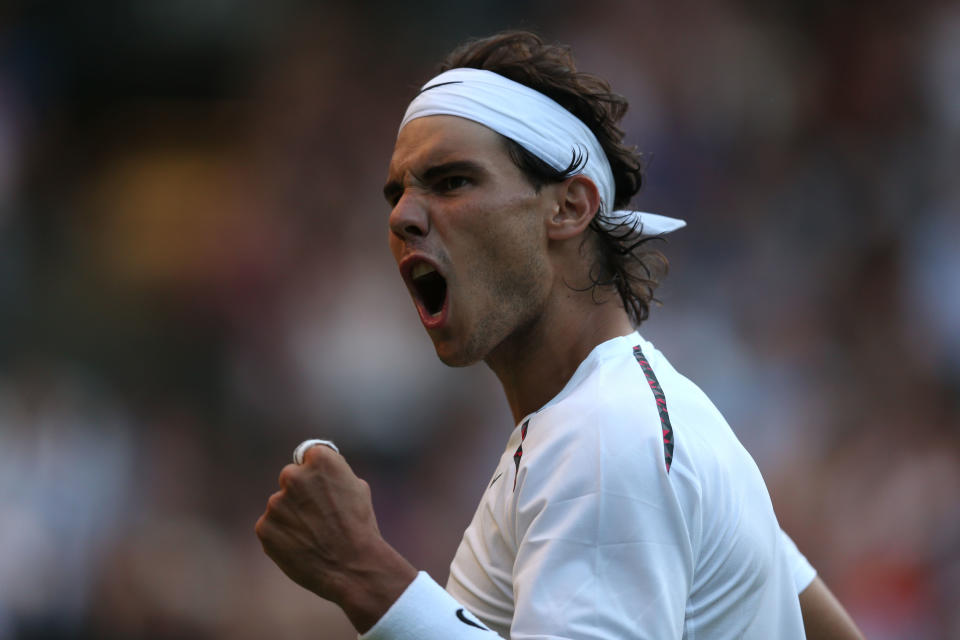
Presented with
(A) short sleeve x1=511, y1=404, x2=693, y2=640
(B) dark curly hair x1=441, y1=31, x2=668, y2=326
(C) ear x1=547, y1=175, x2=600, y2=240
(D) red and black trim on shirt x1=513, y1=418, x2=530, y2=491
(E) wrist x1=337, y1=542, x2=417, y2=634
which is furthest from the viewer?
(B) dark curly hair x1=441, y1=31, x2=668, y2=326

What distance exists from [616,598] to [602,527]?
0.39 feet

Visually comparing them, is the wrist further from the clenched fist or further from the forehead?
the forehead

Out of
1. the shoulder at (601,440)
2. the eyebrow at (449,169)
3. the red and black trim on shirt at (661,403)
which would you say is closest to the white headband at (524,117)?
the eyebrow at (449,169)

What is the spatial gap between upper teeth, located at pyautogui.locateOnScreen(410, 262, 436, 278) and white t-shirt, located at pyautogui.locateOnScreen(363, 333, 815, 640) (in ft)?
1.37

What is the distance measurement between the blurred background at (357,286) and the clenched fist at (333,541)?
3.28 metres

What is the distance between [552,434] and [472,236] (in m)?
0.53

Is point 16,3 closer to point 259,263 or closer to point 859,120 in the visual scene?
point 259,263

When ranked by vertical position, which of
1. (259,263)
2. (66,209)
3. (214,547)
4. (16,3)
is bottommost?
(214,547)

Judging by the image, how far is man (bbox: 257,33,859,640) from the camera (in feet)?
5.91

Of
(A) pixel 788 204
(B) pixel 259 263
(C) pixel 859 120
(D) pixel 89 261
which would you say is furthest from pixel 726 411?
(D) pixel 89 261

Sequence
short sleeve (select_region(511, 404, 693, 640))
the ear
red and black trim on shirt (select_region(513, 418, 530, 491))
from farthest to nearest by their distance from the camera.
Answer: the ear, red and black trim on shirt (select_region(513, 418, 530, 491)), short sleeve (select_region(511, 404, 693, 640))

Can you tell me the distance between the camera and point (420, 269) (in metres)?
2.38

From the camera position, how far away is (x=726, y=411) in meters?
5.61

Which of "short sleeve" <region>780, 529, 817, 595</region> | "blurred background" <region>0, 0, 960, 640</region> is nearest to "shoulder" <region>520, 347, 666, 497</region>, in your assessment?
"short sleeve" <region>780, 529, 817, 595</region>
